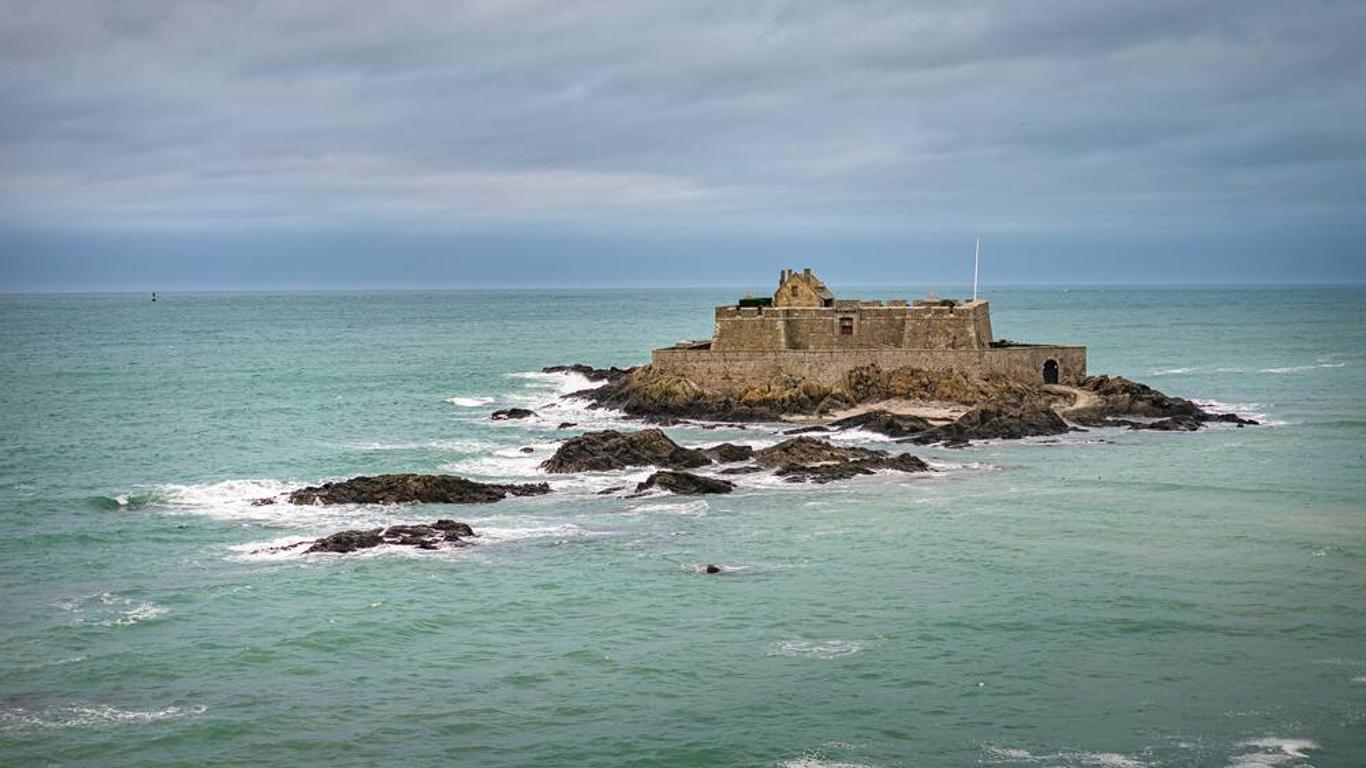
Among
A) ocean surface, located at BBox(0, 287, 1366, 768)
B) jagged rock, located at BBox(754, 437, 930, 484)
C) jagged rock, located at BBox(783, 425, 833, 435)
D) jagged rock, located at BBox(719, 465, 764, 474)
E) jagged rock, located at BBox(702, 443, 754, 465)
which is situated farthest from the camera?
jagged rock, located at BBox(783, 425, 833, 435)

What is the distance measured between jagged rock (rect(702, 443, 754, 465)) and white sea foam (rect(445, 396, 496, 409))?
79.1 ft

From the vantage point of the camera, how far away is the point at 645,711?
22.5m

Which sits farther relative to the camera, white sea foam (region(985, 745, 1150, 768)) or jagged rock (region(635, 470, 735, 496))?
jagged rock (region(635, 470, 735, 496))

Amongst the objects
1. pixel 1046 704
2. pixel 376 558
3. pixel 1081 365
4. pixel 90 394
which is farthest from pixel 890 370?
pixel 90 394

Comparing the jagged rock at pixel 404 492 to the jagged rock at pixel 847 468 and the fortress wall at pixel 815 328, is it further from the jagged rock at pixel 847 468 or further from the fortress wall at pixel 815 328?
the fortress wall at pixel 815 328

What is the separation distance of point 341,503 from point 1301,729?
26.3m

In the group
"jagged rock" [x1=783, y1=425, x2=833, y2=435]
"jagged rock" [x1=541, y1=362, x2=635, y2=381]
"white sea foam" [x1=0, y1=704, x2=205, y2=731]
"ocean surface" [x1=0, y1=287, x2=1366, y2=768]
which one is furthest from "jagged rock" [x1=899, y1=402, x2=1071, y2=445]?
"white sea foam" [x1=0, y1=704, x2=205, y2=731]

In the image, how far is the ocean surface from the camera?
21.3 metres

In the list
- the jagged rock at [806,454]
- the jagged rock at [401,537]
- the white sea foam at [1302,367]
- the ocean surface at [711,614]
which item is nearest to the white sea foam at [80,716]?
the ocean surface at [711,614]

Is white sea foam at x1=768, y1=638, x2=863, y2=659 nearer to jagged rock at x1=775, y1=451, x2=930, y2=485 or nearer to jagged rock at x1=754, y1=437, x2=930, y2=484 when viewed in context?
jagged rock at x1=775, y1=451, x2=930, y2=485

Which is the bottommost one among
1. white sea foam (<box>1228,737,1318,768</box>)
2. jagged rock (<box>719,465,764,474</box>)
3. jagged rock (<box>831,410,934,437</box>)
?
white sea foam (<box>1228,737,1318,768</box>)

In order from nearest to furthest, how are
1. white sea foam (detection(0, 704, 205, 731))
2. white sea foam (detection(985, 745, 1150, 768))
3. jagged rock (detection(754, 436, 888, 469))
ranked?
white sea foam (detection(985, 745, 1150, 768))
white sea foam (detection(0, 704, 205, 731))
jagged rock (detection(754, 436, 888, 469))

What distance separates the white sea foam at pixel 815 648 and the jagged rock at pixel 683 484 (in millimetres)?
14933

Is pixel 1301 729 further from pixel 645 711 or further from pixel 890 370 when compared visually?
A: pixel 890 370
